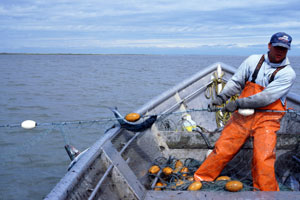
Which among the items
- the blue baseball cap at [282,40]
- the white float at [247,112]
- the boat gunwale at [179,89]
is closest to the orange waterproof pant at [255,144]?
the white float at [247,112]

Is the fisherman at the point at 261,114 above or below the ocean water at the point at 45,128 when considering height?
below

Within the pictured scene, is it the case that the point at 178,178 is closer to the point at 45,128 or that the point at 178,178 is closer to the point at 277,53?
the point at 277,53

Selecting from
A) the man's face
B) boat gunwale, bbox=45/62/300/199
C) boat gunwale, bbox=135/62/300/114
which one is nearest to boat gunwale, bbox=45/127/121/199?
boat gunwale, bbox=45/62/300/199

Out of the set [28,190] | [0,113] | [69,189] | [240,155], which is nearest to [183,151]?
[240,155]

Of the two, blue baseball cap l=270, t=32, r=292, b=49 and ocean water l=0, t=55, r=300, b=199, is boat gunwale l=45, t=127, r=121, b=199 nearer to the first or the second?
ocean water l=0, t=55, r=300, b=199

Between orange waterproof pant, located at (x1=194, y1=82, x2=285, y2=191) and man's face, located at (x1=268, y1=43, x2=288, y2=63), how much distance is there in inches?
14.5

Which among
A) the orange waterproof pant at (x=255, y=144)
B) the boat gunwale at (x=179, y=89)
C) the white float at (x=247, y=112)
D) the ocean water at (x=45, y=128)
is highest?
the ocean water at (x=45, y=128)

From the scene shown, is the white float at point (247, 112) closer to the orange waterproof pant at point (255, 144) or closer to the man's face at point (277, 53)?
the orange waterproof pant at point (255, 144)

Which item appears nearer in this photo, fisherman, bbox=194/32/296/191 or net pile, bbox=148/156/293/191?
fisherman, bbox=194/32/296/191

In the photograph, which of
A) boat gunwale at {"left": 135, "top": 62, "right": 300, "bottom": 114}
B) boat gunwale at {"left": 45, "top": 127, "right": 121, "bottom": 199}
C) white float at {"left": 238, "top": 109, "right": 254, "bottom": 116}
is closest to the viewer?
boat gunwale at {"left": 45, "top": 127, "right": 121, "bottom": 199}

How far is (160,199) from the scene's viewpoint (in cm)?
292

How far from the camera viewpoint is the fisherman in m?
3.17

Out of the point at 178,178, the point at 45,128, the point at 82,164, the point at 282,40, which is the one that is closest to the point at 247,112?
the point at 282,40

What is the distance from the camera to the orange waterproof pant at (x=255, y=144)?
10.3 ft
